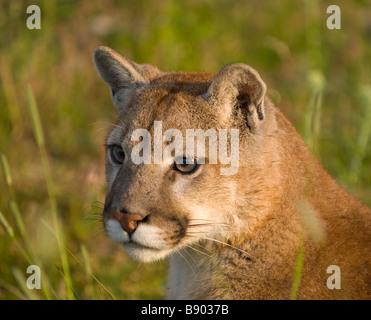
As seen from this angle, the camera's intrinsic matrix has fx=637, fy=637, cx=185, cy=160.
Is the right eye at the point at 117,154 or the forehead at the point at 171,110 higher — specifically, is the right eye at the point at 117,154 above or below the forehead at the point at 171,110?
Answer: below

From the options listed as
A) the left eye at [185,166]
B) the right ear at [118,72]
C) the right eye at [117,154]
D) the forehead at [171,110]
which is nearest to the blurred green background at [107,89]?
the right ear at [118,72]

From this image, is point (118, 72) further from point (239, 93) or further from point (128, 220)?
point (128, 220)

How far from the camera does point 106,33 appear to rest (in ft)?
31.2

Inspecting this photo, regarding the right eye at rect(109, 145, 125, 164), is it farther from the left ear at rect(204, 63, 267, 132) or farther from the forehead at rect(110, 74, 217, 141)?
the left ear at rect(204, 63, 267, 132)

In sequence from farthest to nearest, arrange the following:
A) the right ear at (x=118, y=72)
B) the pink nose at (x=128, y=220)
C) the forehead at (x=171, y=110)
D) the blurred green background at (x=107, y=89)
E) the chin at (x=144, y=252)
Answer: the blurred green background at (x=107, y=89), the right ear at (x=118, y=72), the forehead at (x=171, y=110), the chin at (x=144, y=252), the pink nose at (x=128, y=220)

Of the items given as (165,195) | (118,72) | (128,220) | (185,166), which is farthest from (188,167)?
(118,72)

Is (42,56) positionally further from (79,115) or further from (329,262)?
(329,262)

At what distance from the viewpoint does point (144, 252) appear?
410 centimetres

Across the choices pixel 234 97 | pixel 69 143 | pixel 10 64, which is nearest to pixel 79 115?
pixel 69 143

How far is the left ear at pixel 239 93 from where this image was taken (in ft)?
13.5

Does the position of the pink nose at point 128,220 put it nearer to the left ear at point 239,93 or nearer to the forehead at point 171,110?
the forehead at point 171,110

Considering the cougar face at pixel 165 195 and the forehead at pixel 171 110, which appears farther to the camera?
the forehead at pixel 171 110

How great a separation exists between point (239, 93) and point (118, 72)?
1154mm
